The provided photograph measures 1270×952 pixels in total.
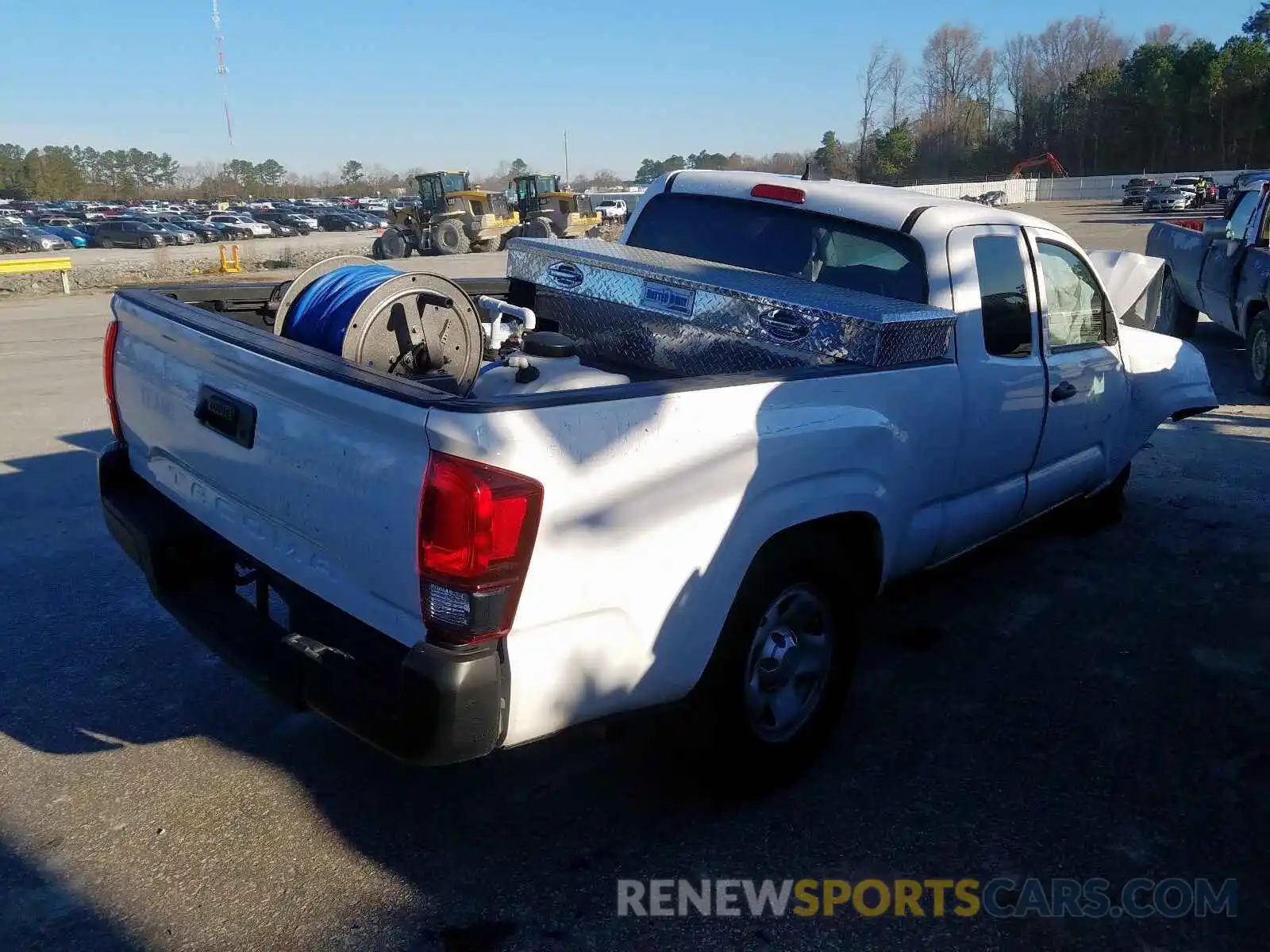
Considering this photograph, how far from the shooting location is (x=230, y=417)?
292cm

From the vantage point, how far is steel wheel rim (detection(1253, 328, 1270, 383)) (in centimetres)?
923

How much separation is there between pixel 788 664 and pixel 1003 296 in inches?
76.0

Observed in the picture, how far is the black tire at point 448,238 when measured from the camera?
33.6 m

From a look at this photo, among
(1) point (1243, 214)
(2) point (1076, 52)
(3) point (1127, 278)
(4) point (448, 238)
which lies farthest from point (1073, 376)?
(2) point (1076, 52)

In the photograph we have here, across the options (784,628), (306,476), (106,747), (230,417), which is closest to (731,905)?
(784,628)

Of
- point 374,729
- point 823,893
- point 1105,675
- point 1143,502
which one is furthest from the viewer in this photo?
point 1143,502

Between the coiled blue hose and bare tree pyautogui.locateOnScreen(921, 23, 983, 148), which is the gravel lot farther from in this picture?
bare tree pyautogui.locateOnScreen(921, 23, 983, 148)

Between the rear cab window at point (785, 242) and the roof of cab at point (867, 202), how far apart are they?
4 centimetres

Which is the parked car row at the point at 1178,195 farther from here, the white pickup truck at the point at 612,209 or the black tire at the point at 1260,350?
the black tire at the point at 1260,350

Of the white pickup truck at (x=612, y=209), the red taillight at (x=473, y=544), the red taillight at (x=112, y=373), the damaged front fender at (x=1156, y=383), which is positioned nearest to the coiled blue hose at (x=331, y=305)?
the red taillight at (x=112, y=373)

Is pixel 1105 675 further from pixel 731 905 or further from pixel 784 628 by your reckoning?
pixel 731 905

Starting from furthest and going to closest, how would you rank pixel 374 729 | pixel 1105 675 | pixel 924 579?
pixel 924 579, pixel 1105 675, pixel 374 729

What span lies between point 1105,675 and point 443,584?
3045 millimetres
